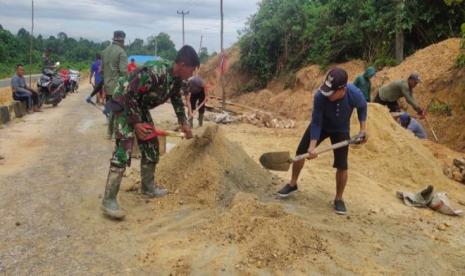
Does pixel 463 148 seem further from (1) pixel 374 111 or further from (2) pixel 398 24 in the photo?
(2) pixel 398 24

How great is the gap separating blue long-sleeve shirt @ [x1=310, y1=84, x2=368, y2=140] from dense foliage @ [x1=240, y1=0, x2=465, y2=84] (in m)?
6.89

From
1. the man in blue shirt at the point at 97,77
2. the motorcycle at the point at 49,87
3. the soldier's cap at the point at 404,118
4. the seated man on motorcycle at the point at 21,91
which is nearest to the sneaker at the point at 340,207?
the soldier's cap at the point at 404,118

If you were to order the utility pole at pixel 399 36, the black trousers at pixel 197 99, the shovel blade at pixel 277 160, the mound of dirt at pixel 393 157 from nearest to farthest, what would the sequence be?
the shovel blade at pixel 277 160
the mound of dirt at pixel 393 157
the black trousers at pixel 197 99
the utility pole at pixel 399 36

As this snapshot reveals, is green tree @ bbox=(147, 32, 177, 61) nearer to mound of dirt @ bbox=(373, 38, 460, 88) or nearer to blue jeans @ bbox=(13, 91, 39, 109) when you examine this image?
blue jeans @ bbox=(13, 91, 39, 109)

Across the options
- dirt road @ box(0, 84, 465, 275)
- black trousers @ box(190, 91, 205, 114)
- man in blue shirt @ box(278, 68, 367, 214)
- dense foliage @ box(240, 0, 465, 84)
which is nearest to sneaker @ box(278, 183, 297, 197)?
dirt road @ box(0, 84, 465, 275)

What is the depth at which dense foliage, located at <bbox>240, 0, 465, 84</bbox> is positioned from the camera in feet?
44.8

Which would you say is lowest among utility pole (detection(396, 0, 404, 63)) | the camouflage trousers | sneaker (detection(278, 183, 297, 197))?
sneaker (detection(278, 183, 297, 197))

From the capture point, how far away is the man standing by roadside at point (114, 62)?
25.1 feet

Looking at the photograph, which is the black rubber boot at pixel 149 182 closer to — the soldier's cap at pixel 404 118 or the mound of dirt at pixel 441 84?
the soldier's cap at pixel 404 118

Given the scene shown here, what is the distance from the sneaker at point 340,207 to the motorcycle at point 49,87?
34.3 ft

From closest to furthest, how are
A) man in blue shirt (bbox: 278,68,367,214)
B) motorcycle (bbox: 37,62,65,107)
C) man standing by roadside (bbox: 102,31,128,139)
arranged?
man in blue shirt (bbox: 278,68,367,214)
man standing by roadside (bbox: 102,31,128,139)
motorcycle (bbox: 37,62,65,107)

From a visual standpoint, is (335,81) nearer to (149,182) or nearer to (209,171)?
(209,171)

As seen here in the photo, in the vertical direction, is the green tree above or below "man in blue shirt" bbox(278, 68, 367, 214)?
above

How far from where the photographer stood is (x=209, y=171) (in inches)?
206
